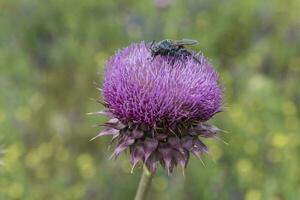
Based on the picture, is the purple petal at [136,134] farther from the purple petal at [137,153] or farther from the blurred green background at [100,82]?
the blurred green background at [100,82]

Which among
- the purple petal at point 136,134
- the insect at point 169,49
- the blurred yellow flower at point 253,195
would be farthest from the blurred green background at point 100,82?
the insect at point 169,49

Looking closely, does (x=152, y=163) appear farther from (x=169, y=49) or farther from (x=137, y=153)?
(x=169, y=49)

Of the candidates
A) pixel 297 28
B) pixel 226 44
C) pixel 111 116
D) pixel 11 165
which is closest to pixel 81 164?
pixel 11 165

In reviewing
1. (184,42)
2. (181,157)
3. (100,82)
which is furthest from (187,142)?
(100,82)

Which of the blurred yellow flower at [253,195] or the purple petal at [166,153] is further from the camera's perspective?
the blurred yellow flower at [253,195]

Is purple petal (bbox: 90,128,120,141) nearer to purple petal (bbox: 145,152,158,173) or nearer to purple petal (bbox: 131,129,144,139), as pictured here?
purple petal (bbox: 131,129,144,139)

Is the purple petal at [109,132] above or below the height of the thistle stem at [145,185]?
above

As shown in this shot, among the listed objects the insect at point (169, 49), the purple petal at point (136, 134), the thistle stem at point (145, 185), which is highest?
the insect at point (169, 49)

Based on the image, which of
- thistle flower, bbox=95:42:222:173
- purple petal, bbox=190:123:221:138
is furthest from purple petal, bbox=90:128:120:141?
purple petal, bbox=190:123:221:138

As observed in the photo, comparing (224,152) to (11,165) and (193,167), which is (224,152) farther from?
(11,165)
